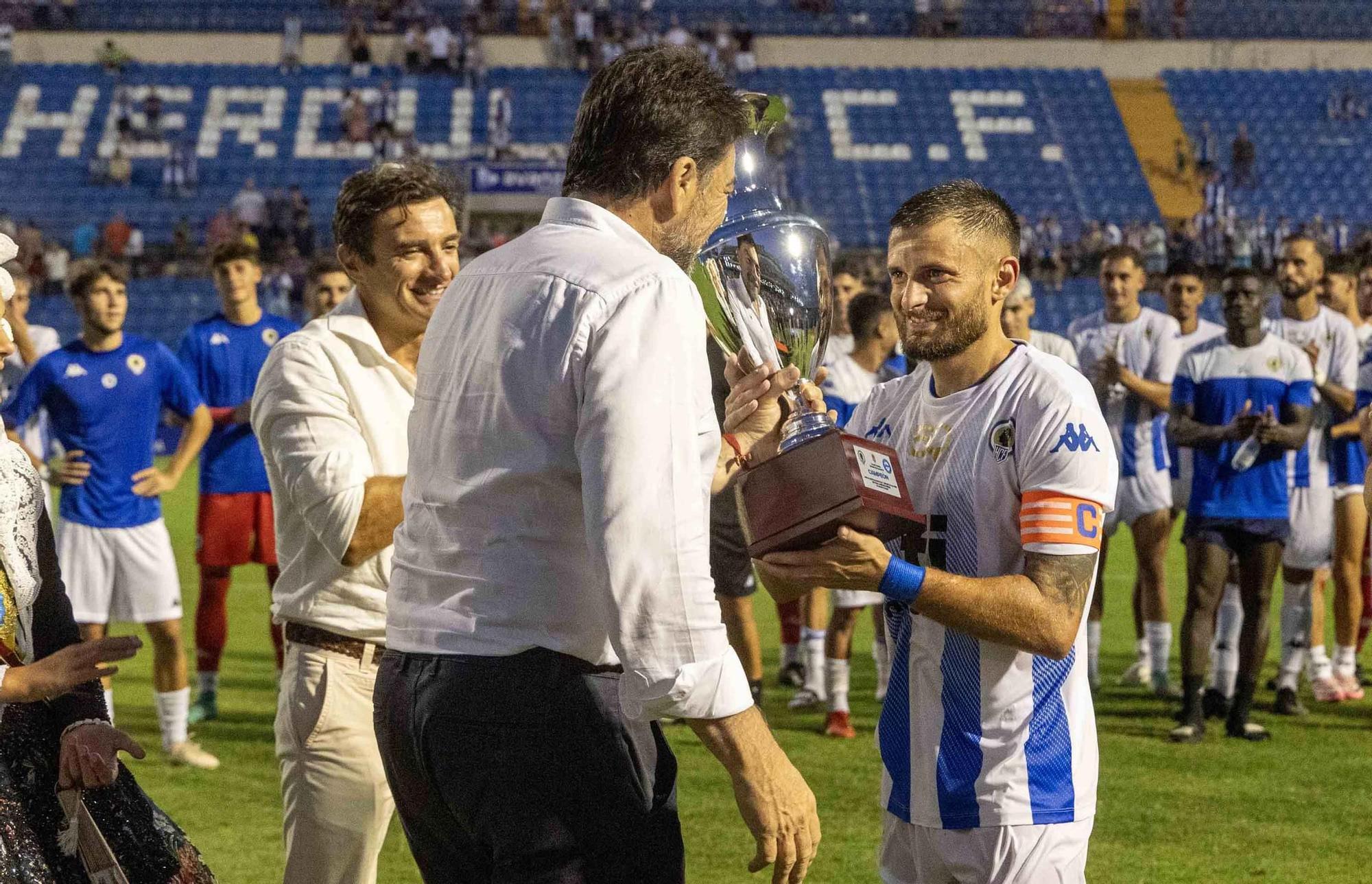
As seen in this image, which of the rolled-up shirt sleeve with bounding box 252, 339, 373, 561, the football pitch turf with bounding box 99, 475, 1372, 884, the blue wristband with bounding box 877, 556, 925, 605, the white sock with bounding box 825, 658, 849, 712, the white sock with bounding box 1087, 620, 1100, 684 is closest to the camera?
the blue wristband with bounding box 877, 556, 925, 605

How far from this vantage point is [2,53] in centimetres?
3334

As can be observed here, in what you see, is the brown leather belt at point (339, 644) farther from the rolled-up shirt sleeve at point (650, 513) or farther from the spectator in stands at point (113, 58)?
the spectator in stands at point (113, 58)

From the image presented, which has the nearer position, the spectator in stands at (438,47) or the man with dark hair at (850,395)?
the man with dark hair at (850,395)

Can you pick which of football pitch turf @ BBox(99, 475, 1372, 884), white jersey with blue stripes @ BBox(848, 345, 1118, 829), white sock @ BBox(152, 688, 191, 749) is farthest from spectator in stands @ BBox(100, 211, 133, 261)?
white jersey with blue stripes @ BBox(848, 345, 1118, 829)

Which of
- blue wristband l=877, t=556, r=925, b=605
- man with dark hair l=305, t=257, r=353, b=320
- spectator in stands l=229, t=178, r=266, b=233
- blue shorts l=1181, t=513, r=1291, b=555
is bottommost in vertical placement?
blue shorts l=1181, t=513, r=1291, b=555

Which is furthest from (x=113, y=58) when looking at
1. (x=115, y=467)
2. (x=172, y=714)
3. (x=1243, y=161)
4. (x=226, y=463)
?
(x=172, y=714)

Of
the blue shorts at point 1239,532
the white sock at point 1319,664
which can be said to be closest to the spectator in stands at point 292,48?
the white sock at point 1319,664

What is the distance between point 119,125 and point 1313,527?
28.1m

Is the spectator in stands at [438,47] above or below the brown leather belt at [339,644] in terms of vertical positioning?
above

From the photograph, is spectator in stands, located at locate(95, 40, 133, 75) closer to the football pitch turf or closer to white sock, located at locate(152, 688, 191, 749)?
the football pitch turf

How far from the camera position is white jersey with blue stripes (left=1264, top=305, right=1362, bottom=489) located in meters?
7.74

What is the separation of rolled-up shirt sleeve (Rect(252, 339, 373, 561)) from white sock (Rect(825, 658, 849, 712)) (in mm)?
4249

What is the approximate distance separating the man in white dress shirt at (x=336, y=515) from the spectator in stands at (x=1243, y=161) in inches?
1193

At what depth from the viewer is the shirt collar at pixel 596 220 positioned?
2.18m
